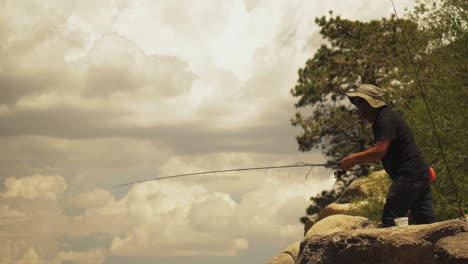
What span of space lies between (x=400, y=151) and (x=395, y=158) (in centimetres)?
9

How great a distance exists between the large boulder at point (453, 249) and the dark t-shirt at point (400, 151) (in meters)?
0.92

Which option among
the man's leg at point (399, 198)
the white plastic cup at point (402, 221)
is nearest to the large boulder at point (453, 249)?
the white plastic cup at point (402, 221)

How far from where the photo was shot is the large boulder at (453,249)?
4.86 m

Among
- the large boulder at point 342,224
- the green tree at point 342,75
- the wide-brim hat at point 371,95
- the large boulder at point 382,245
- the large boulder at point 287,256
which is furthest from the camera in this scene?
the green tree at point 342,75

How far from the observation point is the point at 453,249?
493cm

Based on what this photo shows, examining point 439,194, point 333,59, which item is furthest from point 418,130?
point 333,59

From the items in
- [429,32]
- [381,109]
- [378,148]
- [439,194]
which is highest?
[429,32]

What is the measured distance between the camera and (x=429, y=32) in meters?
19.4

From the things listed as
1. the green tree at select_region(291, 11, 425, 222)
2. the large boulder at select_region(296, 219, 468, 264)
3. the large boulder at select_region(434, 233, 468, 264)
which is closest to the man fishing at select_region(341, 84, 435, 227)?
the large boulder at select_region(296, 219, 468, 264)

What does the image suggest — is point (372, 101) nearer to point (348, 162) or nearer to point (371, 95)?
point (371, 95)

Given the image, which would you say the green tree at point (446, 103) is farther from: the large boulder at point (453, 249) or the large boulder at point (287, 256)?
the large boulder at point (453, 249)

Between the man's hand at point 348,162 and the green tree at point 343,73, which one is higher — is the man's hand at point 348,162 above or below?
below

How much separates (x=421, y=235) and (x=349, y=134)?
21337mm

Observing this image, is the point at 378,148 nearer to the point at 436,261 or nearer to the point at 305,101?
→ the point at 436,261
